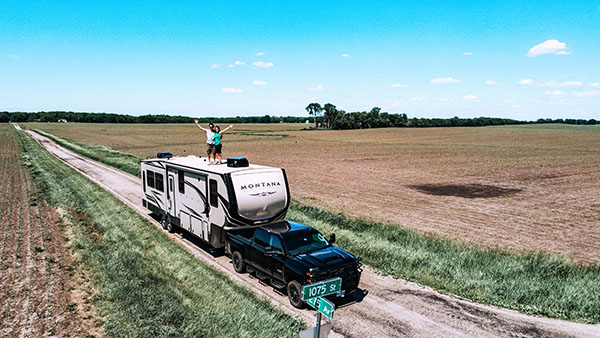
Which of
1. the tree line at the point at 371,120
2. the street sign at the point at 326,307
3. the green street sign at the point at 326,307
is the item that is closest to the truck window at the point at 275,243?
the green street sign at the point at 326,307

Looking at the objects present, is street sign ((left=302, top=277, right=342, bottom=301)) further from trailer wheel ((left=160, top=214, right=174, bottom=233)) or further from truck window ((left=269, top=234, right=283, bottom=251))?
trailer wheel ((left=160, top=214, right=174, bottom=233))

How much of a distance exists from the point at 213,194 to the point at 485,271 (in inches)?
340

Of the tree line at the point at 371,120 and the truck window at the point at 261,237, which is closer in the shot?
the truck window at the point at 261,237

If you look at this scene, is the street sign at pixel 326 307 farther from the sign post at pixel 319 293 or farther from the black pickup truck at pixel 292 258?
the black pickup truck at pixel 292 258

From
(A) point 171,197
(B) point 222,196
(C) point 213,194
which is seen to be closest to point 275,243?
(B) point 222,196

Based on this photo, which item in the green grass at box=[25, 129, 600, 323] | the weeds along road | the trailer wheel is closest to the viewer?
the weeds along road

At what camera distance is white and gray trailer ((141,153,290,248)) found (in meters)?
11.6

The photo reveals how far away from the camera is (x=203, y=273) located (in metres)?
11.1

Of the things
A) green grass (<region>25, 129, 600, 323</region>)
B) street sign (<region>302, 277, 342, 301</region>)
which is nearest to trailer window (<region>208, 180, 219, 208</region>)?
green grass (<region>25, 129, 600, 323</region>)

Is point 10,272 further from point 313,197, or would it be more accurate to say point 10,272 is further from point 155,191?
point 313,197

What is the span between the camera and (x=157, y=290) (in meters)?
9.50

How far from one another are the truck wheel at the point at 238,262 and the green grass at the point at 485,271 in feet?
12.9

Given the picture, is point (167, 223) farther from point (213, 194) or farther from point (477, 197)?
point (477, 197)

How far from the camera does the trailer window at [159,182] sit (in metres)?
15.8
